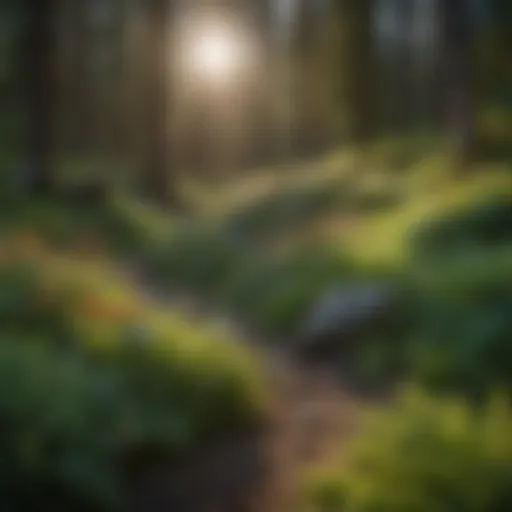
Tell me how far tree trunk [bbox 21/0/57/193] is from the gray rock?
0.67m

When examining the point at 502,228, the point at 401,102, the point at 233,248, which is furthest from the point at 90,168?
the point at 502,228

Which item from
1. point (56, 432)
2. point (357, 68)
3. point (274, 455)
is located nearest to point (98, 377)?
point (56, 432)

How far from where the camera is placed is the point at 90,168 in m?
2.41

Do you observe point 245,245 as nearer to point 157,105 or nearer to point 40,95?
point 157,105

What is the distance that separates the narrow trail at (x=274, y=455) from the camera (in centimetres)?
215

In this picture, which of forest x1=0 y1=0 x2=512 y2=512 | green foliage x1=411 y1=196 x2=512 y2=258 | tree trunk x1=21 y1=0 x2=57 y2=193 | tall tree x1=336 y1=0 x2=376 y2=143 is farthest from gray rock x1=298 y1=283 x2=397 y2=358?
tree trunk x1=21 y1=0 x2=57 y2=193

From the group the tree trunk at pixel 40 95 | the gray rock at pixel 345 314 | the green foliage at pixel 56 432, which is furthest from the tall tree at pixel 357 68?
the green foliage at pixel 56 432

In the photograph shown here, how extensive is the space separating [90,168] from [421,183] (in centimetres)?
74

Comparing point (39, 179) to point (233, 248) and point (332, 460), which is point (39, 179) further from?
point (332, 460)

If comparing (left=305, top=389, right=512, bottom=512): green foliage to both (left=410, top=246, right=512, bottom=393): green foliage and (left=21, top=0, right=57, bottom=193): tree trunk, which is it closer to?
(left=410, top=246, right=512, bottom=393): green foliage

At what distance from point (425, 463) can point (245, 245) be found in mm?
641

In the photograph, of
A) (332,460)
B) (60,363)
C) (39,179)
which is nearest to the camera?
(332,460)

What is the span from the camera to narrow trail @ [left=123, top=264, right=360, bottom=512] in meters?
2.15

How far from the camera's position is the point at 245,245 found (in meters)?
2.38
